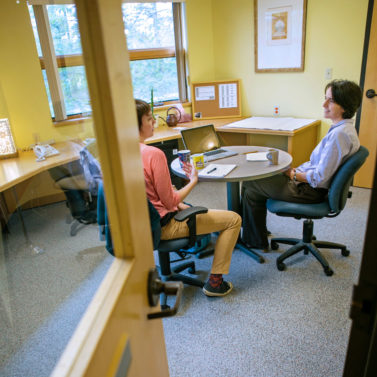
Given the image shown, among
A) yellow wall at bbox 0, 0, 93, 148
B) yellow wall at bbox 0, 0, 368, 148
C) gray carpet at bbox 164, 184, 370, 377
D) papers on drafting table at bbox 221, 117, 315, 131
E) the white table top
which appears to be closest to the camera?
gray carpet at bbox 164, 184, 370, 377

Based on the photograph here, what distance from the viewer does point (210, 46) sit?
13.9ft

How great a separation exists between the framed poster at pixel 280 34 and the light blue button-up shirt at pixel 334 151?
174 centimetres

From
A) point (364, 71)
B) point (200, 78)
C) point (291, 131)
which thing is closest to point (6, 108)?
point (200, 78)

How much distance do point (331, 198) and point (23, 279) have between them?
2111 mm

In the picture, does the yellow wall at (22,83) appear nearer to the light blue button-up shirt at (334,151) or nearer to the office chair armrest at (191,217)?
the office chair armrest at (191,217)

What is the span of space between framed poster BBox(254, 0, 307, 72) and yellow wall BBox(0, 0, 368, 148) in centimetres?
7

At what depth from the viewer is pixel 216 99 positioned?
4125mm

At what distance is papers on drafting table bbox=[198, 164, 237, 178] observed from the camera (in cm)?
219

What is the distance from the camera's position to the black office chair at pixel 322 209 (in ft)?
6.63

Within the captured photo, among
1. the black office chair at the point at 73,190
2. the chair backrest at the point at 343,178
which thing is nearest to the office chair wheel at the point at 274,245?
the chair backrest at the point at 343,178

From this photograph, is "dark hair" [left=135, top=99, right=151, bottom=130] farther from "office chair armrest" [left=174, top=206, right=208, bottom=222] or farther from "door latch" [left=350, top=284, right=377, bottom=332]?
"door latch" [left=350, top=284, right=377, bottom=332]

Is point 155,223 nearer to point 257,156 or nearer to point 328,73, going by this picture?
point 257,156

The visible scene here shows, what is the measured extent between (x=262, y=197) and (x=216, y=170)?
17.1 inches

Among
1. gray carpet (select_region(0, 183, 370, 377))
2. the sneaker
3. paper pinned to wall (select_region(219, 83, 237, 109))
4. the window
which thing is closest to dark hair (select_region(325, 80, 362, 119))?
gray carpet (select_region(0, 183, 370, 377))
